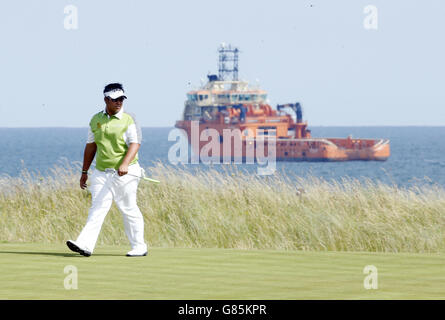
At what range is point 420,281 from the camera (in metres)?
8.32

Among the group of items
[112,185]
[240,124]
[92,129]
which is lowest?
[240,124]

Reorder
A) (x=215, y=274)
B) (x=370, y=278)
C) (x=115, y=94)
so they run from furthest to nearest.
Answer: (x=115, y=94) → (x=215, y=274) → (x=370, y=278)

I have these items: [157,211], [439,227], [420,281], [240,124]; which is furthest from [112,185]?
[240,124]

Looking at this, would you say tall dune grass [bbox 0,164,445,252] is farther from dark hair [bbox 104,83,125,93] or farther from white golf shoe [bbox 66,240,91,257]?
dark hair [bbox 104,83,125,93]

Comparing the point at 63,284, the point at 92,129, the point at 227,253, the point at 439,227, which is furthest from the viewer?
the point at 439,227

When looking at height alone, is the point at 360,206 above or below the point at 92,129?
below

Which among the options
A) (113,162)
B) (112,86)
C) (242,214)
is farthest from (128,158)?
(242,214)

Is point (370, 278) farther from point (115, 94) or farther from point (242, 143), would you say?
point (242, 143)

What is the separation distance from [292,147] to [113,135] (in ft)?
329

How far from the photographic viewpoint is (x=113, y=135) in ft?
31.7

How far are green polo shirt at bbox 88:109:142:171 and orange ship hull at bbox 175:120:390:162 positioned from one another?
95.0 meters

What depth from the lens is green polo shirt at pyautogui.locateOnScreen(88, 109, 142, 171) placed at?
31.6 ft
